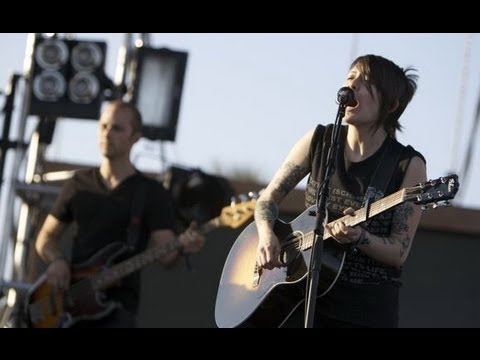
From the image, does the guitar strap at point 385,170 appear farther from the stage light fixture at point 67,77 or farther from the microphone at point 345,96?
the stage light fixture at point 67,77

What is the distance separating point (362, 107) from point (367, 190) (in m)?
0.33

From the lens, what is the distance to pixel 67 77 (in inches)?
368

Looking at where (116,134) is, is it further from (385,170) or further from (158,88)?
(385,170)

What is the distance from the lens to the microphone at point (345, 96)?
4.73 meters

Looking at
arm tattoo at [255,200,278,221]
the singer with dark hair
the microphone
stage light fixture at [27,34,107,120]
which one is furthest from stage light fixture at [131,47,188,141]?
the microphone

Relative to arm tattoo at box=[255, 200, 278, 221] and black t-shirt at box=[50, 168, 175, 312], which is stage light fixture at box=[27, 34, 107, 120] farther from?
arm tattoo at box=[255, 200, 278, 221]

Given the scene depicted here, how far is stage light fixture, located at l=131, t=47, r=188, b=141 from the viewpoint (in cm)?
957

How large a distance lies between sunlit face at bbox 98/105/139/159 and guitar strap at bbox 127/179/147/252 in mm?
238

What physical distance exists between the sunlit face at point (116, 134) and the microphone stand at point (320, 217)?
8.50 ft

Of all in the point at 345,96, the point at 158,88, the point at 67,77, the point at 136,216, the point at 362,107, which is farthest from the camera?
the point at 158,88

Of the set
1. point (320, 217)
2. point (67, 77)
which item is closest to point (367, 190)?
point (320, 217)
